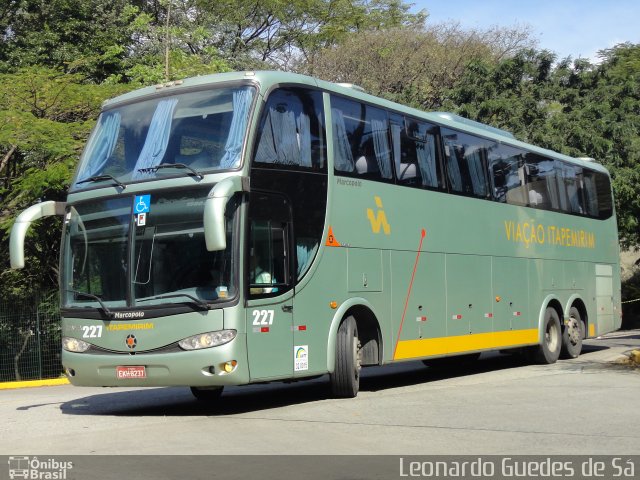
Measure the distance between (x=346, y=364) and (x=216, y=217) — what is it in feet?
11.0

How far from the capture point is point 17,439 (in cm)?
945

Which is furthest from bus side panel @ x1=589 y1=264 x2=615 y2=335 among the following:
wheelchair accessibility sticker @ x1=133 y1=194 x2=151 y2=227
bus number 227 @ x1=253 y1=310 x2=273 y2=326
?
wheelchair accessibility sticker @ x1=133 y1=194 x2=151 y2=227

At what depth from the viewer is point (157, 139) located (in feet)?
37.3

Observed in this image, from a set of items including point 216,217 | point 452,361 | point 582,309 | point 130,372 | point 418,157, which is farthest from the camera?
point 582,309

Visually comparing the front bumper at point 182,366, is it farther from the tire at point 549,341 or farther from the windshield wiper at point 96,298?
the tire at point 549,341

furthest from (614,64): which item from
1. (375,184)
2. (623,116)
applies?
(375,184)

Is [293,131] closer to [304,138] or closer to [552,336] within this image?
[304,138]

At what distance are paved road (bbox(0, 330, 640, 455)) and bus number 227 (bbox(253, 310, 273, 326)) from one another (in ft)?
3.57

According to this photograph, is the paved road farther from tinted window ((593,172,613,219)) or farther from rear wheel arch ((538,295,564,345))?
tinted window ((593,172,613,219))

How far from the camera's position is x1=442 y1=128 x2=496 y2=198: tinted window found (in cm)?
1532

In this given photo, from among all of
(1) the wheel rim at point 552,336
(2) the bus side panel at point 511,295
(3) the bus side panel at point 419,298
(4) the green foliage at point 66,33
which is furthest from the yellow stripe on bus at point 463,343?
(4) the green foliage at point 66,33

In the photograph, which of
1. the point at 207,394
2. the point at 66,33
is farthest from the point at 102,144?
the point at 66,33

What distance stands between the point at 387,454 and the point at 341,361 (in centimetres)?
412

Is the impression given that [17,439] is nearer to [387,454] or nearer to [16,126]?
[387,454]
